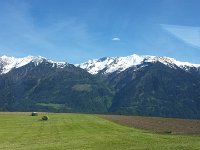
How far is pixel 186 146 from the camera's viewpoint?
50531 mm

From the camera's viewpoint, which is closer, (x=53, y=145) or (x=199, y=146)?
(x=199, y=146)

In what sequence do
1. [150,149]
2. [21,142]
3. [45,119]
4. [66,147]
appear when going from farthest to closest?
[45,119] < [21,142] < [66,147] < [150,149]

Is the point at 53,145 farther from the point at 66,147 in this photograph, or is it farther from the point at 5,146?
the point at 5,146

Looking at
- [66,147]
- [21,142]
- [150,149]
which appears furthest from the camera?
[21,142]

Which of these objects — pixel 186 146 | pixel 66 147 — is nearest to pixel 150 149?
pixel 186 146

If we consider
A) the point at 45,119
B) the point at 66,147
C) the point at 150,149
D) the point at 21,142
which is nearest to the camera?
the point at 150,149

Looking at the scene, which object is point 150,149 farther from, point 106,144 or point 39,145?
point 39,145

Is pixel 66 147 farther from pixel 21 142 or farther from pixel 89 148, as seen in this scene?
pixel 21 142

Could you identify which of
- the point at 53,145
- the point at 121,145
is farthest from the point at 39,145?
the point at 121,145

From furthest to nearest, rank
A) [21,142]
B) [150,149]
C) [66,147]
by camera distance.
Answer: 1. [21,142]
2. [66,147]
3. [150,149]

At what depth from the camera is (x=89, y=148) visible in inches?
1987

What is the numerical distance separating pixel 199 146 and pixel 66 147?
→ 60.5ft

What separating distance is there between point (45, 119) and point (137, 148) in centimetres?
8294

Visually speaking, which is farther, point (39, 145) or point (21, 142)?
point (21, 142)
